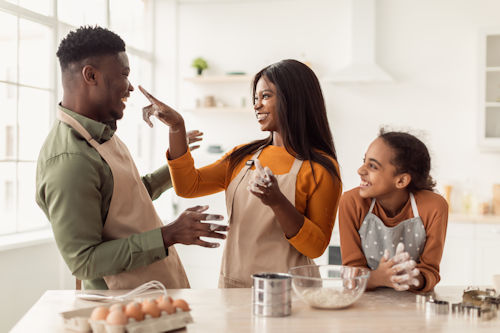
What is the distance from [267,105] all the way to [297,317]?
0.74 meters

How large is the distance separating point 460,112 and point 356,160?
40.8 inches

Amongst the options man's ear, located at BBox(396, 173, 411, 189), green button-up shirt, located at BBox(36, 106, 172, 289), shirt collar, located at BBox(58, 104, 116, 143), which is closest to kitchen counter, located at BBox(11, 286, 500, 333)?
green button-up shirt, located at BBox(36, 106, 172, 289)

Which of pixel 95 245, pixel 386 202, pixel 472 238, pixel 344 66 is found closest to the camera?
pixel 95 245

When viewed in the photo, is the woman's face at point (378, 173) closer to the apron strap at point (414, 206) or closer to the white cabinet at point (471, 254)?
the apron strap at point (414, 206)

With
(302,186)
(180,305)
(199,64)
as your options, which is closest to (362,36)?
(199,64)

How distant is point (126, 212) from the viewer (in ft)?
4.96

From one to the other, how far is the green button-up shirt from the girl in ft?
2.01

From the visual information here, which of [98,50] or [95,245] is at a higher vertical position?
[98,50]

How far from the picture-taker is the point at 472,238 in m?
4.06

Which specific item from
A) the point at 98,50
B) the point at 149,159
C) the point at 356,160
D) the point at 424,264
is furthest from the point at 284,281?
the point at 149,159

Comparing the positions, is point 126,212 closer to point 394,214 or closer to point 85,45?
point 85,45

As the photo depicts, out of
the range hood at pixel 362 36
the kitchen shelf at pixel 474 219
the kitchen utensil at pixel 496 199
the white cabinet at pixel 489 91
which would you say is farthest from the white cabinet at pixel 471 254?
the range hood at pixel 362 36

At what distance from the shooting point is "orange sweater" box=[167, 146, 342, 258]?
157 centimetres

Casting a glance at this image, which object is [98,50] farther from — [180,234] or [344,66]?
[344,66]
